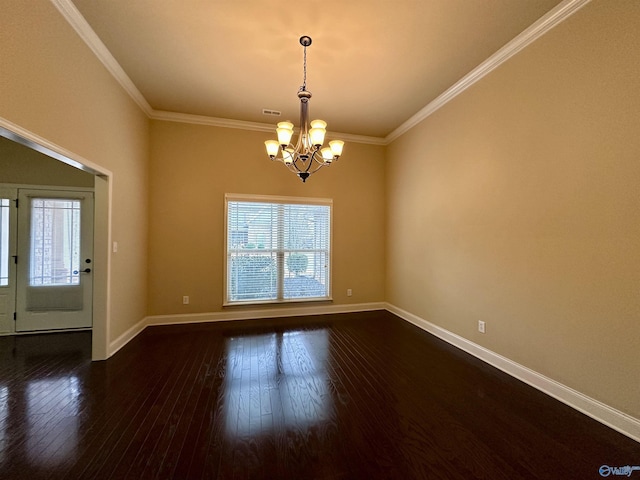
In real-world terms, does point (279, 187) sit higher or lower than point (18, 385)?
higher

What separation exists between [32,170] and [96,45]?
85.2 inches

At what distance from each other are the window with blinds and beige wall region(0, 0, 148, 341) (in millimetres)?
1304

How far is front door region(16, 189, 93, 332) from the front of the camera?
3.52 m

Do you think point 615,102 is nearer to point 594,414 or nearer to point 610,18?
point 610,18

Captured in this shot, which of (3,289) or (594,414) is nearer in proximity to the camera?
(594,414)

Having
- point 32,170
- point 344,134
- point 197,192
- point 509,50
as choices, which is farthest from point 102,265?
point 509,50

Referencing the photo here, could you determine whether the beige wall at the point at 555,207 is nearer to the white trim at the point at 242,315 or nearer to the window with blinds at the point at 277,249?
the white trim at the point at 242,315

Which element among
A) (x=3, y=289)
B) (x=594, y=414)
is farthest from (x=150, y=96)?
(x=594, y=414)

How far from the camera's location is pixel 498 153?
283cm

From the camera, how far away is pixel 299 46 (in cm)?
266

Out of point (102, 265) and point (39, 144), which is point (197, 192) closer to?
point (102, 265)

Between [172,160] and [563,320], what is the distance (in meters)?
5.20

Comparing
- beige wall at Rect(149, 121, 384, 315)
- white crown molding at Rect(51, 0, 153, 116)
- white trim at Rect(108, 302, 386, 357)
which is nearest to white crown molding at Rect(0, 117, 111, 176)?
white crown molding at Rect(51, 0, 153, 116)

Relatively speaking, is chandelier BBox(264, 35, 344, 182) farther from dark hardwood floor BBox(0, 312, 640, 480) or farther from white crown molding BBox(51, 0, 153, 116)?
dark hardwood floor BBox(0, 312, 640, 480)
